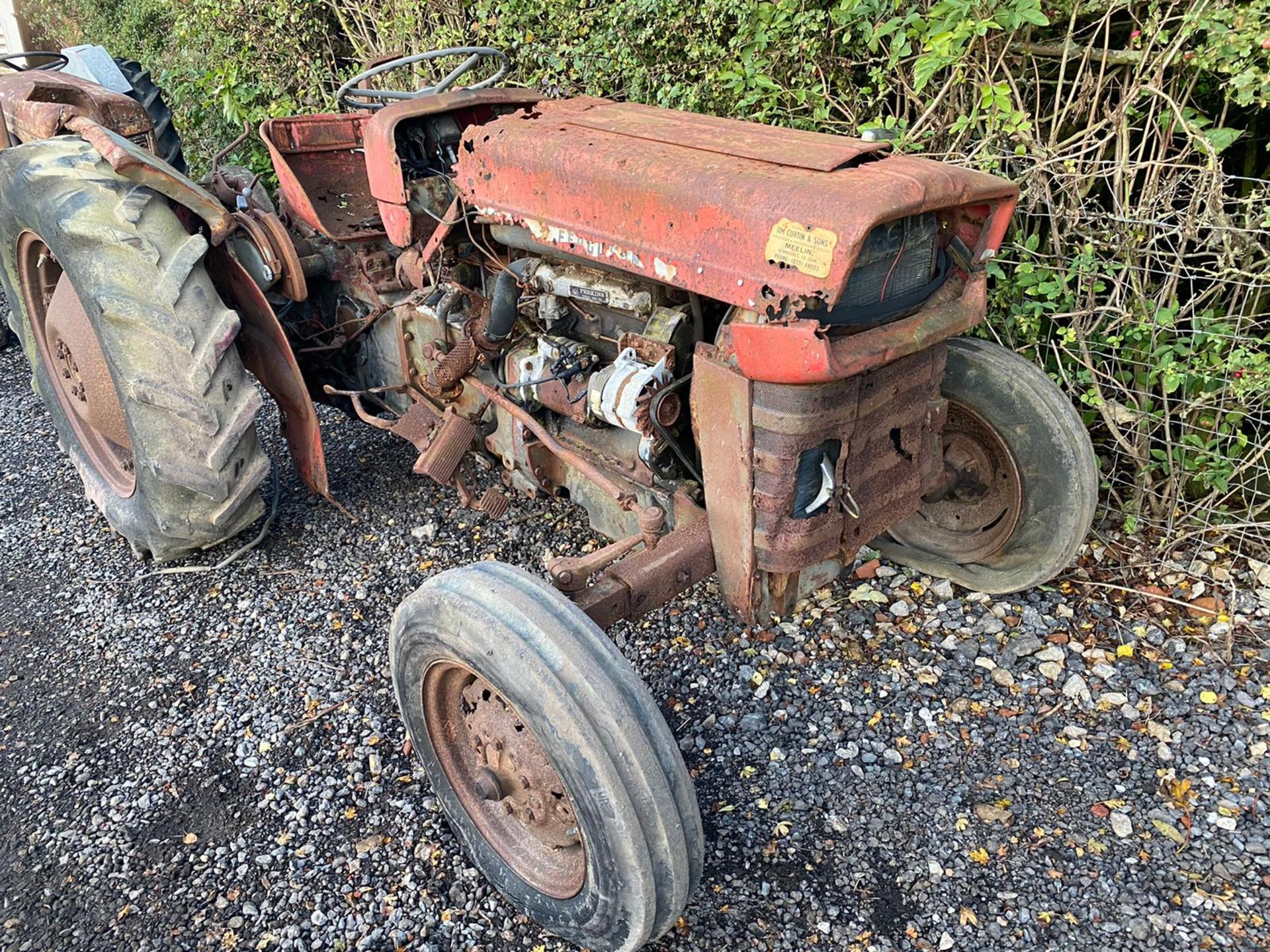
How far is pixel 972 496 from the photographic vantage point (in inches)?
108

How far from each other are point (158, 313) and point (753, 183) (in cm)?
175

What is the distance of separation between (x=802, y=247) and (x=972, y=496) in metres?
1.33

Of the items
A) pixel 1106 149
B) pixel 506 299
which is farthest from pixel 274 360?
pixel 1106 149

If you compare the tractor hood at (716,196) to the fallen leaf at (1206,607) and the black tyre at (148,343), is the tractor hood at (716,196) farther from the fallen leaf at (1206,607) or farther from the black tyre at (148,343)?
the fallen leaf at (1206,607)

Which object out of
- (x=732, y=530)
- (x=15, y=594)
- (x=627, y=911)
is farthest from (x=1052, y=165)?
(x=15, y=594)

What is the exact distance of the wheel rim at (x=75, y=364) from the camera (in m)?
2.88

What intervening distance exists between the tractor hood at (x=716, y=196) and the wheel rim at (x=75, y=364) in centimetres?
141

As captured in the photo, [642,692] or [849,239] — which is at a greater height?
[849,239]

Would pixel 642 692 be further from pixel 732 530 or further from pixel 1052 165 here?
pixel 1052 165

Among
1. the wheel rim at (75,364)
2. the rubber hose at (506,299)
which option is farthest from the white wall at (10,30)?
the rubber hose at (506,299)

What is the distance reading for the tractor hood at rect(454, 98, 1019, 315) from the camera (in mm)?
1733

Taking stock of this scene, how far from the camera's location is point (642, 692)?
1634 mm

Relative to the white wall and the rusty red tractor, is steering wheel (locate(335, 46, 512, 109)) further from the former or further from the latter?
the white wall

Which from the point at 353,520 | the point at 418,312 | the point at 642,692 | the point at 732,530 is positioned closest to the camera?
the point at 642,692
